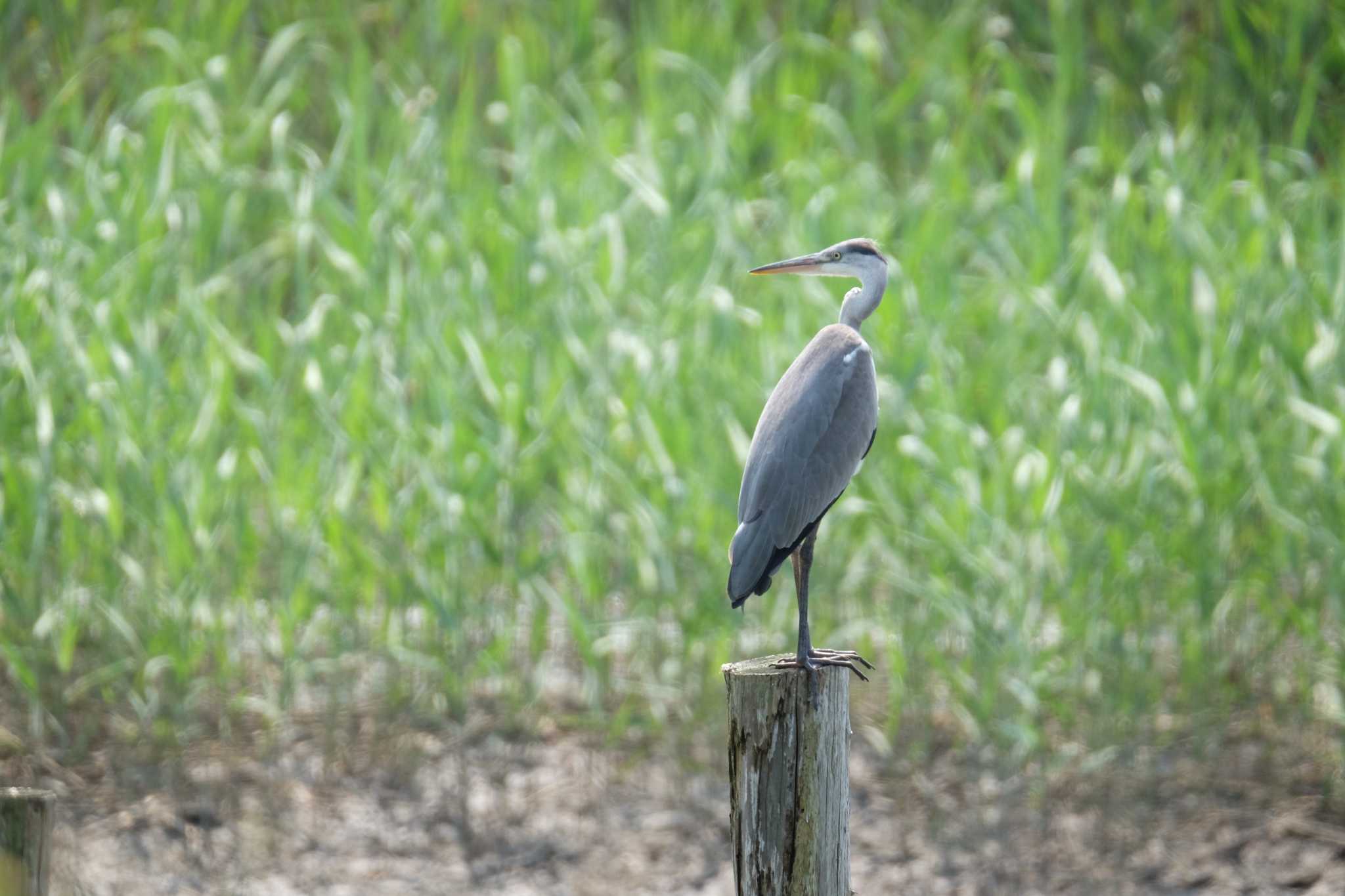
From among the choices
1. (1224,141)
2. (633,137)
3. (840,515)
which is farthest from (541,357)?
(1224,141)

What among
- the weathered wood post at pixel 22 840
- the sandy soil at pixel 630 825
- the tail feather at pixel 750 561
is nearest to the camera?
the weathered wood post at pixel 22 840

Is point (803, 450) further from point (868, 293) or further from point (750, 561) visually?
point (868, 293)

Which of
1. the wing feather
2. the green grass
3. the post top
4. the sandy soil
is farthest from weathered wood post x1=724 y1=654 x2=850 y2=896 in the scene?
the sandy soil

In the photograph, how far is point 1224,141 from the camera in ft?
20.6

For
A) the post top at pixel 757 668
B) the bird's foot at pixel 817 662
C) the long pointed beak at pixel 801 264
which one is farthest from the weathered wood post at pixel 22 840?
the long pointed beak at pixel 801 264

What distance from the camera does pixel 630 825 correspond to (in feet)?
16.0

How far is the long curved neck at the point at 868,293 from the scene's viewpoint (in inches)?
115

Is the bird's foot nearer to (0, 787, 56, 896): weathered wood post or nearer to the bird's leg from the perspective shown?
the bird's leg

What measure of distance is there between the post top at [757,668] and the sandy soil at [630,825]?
2.18 meters

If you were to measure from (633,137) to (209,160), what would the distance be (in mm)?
2119

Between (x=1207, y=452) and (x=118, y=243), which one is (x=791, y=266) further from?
(x=118, y=243)

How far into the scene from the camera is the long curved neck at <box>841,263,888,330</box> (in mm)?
2928

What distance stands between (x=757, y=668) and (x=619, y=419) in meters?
2.60

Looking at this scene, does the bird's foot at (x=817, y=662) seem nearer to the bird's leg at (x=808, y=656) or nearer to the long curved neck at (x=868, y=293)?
the bird's leg at (x=808, y=656)
